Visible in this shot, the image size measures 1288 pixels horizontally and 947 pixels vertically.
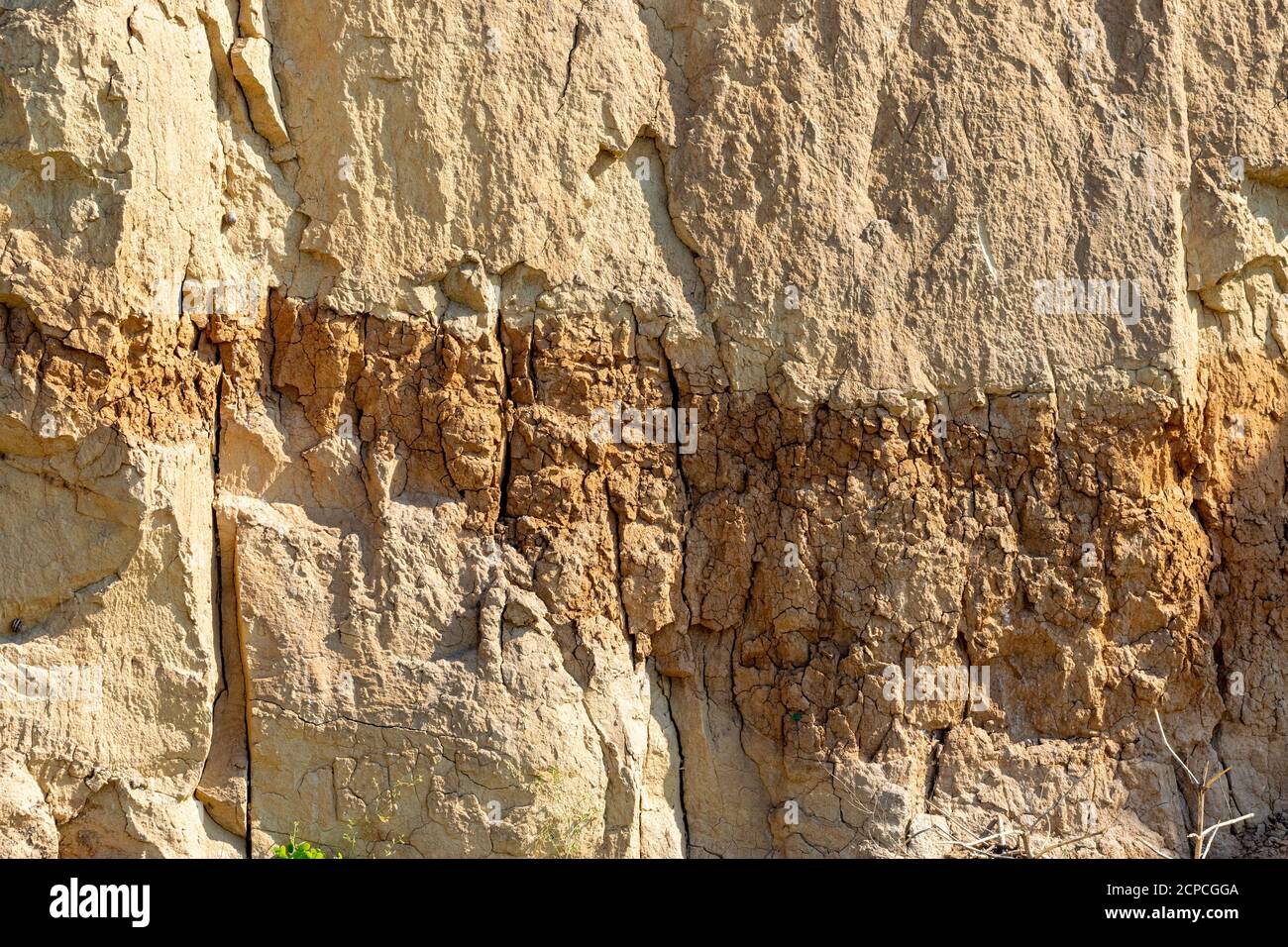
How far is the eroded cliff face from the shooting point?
17.1ft

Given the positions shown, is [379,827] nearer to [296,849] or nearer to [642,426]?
[296,849]

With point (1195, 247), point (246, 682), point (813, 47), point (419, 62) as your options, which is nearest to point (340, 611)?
point (246, 682)

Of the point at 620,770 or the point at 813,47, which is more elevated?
the point at 813,47

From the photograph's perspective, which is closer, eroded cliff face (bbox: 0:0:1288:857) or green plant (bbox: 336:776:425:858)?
eroded cliff face (bbox: 0:0:1288:857)

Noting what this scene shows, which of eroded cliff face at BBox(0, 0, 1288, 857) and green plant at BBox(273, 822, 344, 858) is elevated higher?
eroded cliff face at BBox(0, 0, 1288, 857)

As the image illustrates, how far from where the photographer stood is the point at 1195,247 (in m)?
6.25

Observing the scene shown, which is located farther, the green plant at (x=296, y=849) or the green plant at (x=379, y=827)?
the green plant at (x=379, y=827)

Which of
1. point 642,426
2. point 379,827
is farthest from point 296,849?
point 642,426

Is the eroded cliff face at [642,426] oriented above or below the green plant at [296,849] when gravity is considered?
above

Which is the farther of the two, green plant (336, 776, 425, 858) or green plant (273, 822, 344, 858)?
green plant (336, 776, 425, 858)

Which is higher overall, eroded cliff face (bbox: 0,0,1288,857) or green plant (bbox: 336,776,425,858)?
eroded cliff face (bbox: 0,0,1288,857)

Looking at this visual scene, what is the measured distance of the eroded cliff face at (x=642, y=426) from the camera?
5.20 metres

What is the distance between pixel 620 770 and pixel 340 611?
1242 mm

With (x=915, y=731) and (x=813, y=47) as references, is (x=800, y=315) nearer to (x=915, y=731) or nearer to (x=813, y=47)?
(x=813, y=47)
